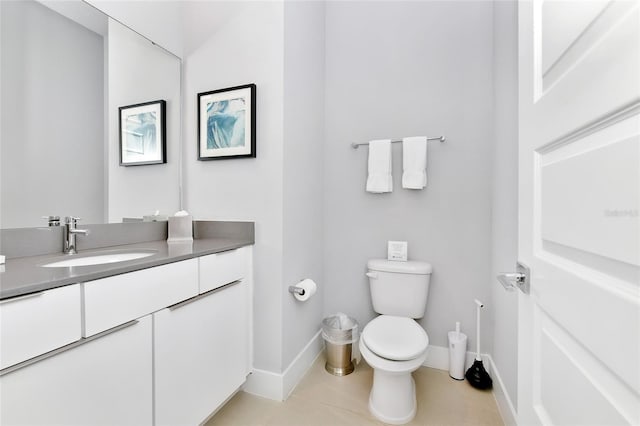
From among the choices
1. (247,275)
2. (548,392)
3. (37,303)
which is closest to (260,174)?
(247,275)

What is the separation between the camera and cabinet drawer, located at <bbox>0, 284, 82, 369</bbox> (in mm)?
670

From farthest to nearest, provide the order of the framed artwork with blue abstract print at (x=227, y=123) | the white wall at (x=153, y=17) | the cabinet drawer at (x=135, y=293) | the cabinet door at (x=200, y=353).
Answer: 1. the framed artwork with blue abstract print at (x=227, y=123)
2. the white wall at (x=153, y=17)
3. the cabinet door at (x=200, y=353)
4. the cabinet drawer at (x=135, y=293)

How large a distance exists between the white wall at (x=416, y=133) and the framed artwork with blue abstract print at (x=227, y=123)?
2.24ft

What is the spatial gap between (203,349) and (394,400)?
0.96 m

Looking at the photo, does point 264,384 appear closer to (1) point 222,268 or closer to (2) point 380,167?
(1) point 222,268

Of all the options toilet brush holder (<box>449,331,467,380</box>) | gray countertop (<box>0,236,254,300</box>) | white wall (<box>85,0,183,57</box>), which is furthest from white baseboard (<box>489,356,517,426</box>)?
white wall (<box>85,0,183,57</box>)

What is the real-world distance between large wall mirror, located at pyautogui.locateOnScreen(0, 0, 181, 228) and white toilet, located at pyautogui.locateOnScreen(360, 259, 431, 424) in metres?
1.41

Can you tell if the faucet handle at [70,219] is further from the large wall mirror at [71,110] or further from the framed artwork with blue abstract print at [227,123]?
the framed artwork with blue abstract print at [227,123]

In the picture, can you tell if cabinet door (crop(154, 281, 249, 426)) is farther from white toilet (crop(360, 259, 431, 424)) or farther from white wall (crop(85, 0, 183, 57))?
white wall (crop(85, 0, 183, 57))

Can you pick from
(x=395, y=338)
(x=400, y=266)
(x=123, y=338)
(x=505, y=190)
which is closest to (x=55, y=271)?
(x=123, y=338)

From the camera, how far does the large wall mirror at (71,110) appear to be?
1119 millimetres

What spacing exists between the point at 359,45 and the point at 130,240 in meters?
1.93

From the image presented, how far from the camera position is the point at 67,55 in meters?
1.28

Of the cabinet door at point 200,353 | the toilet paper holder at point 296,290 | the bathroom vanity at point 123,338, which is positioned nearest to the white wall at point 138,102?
the bathroom vanity at point 123,338
